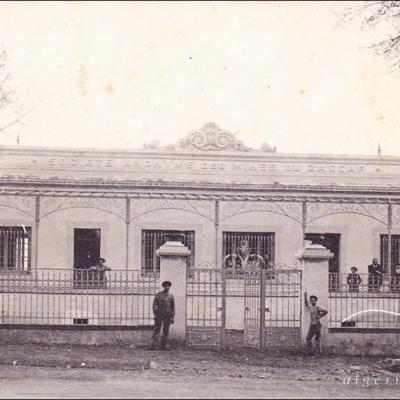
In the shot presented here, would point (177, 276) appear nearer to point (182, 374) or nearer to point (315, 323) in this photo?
point (315, 323)

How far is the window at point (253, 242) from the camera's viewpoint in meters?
22.8

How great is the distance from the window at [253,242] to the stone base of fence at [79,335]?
25.2 ft

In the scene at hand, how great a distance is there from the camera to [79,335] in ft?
49.9

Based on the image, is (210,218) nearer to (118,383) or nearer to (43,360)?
(43,360)

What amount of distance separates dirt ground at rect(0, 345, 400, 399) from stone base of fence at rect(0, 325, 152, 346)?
0.28 meters

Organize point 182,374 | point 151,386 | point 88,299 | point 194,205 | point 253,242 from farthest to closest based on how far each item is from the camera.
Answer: point 253,242 → point 194,205 → point 88,299 → point 182,374 → point 151,386

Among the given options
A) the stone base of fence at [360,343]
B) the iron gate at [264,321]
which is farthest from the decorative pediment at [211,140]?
the stone base of fence at [360,343]

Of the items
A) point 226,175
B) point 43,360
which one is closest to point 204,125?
point 226,175

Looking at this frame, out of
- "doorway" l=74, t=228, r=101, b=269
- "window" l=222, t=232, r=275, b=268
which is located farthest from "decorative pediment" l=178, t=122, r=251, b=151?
"doorway" l=74, t=228, r=101, b=269

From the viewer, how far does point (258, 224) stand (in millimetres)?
23000

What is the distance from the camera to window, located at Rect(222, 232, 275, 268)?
74.6 feet

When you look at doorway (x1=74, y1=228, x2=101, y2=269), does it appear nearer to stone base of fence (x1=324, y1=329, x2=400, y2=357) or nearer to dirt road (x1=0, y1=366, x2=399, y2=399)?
stone base of fence (x1=324, y1=329, x2=400, y2=357)

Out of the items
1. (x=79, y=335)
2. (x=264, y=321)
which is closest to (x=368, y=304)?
(x=264, y=321)

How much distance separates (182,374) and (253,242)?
11.1 meters
